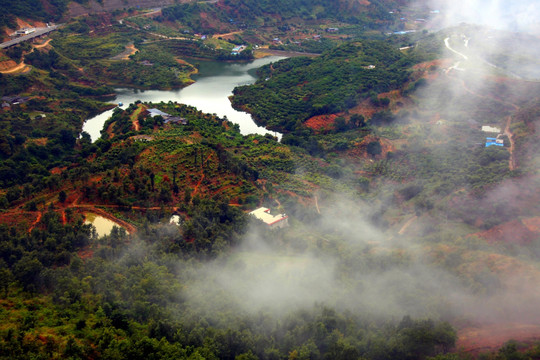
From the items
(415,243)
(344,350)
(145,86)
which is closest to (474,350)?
(344,350)

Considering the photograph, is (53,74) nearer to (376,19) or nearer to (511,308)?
(511,308)

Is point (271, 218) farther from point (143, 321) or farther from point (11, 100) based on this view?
point (11, 100)

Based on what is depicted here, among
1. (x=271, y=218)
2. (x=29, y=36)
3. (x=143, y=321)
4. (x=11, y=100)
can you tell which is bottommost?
(x=143, y=321)

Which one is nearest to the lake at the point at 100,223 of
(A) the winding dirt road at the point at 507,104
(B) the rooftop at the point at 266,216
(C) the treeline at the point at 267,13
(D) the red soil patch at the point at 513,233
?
(B) the rooftop at the point at 266,216

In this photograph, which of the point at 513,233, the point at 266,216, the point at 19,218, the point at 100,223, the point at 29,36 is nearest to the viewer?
the point at 513,233

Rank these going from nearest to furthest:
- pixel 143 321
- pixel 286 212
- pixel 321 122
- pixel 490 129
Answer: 1. pixel 143 321
2. pixel 286 212
3. pixel 490 129
4. pixel 321 122

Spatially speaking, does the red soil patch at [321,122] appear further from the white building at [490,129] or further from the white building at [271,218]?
the white building at [271,218]

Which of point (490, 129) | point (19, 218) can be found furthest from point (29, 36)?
point (490, 129)
